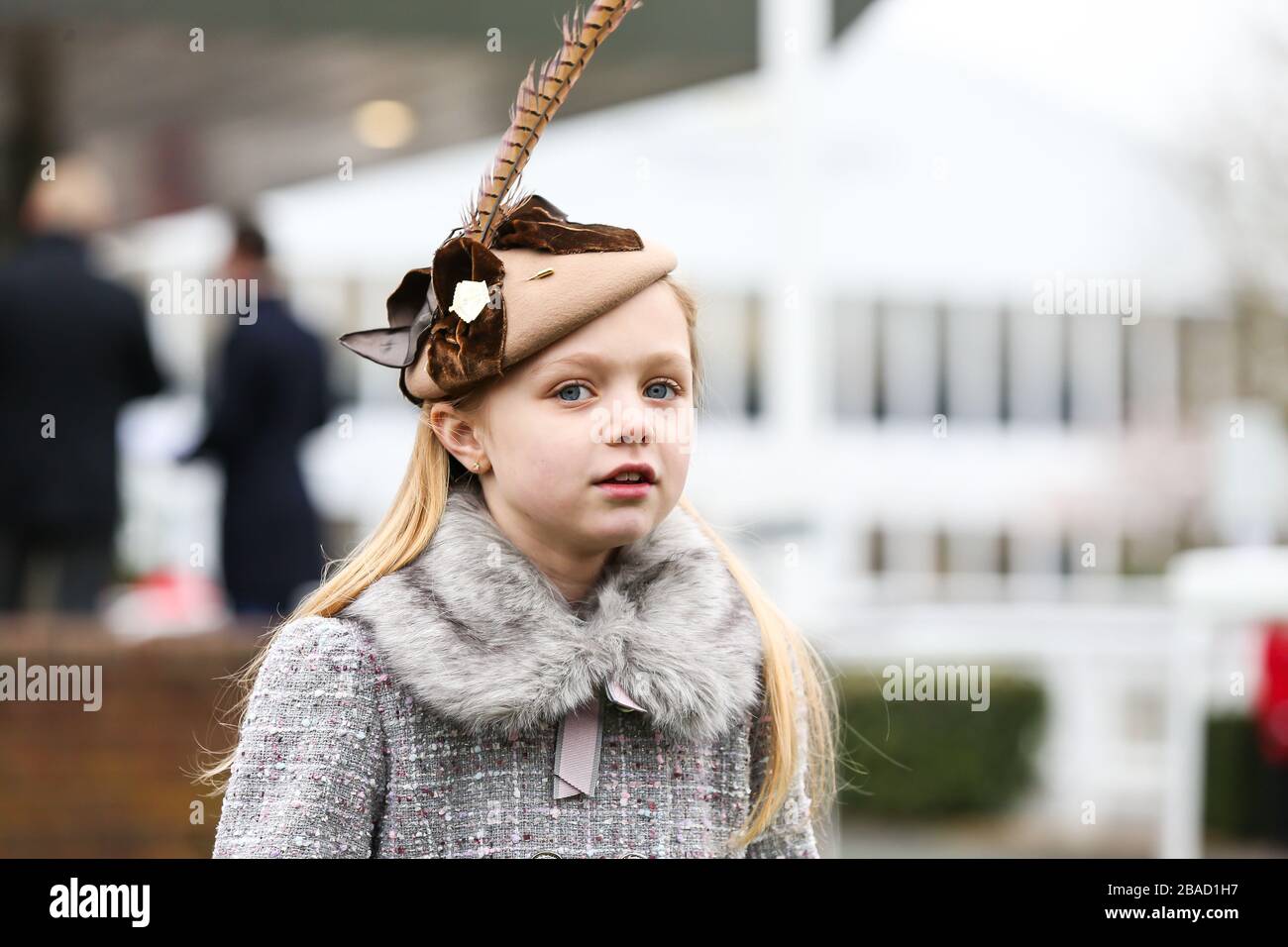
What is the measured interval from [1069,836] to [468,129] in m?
6.08

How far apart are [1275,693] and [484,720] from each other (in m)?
7.60

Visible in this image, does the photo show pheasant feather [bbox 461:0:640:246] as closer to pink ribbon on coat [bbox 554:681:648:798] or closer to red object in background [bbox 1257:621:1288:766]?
pink ribbon on coat [bbox 554:681:648:798]

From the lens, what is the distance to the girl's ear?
2.23 m

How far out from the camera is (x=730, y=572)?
238 centimetres

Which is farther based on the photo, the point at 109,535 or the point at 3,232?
the point at 3,232

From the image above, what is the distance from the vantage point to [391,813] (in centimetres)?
208

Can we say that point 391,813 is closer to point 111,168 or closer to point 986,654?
point 986,654

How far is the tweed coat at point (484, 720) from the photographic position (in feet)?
6.72

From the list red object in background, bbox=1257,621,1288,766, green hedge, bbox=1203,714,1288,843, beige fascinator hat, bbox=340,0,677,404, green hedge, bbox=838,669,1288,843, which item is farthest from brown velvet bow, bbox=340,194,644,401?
green hedge, bbox=838,669,1288,843

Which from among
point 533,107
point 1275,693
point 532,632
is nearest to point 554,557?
point 532,632
